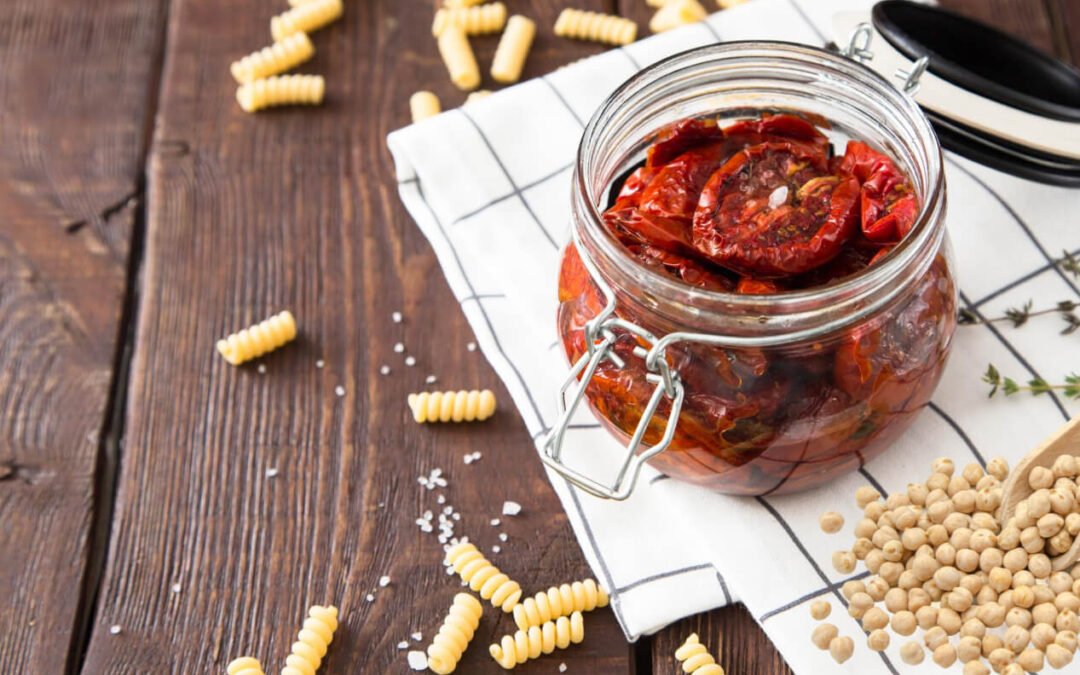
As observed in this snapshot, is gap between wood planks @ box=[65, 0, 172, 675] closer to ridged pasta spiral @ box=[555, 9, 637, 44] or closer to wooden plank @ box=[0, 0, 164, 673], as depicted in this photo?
wooden plank @ box=[0, 0, 164, 673]

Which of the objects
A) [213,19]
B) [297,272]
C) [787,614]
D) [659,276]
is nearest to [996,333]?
[787,614]

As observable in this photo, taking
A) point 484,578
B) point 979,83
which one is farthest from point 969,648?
point 979,83

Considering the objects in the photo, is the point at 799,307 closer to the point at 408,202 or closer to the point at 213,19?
the point at 408,202

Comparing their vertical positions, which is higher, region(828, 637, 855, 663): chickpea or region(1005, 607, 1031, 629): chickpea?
region(1005, 607, 1031, 629): chickpea

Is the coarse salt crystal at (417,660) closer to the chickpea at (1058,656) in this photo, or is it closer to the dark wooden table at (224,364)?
the dark wooden table at (224,364)

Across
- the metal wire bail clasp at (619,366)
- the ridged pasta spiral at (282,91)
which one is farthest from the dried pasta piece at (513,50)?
the metal wire bail clasp at (619,366)

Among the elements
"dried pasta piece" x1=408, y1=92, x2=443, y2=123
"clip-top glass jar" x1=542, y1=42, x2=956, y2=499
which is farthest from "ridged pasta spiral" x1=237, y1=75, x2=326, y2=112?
"clip-top glass jar" x1=542, y1=42, x2=956, y2=499
